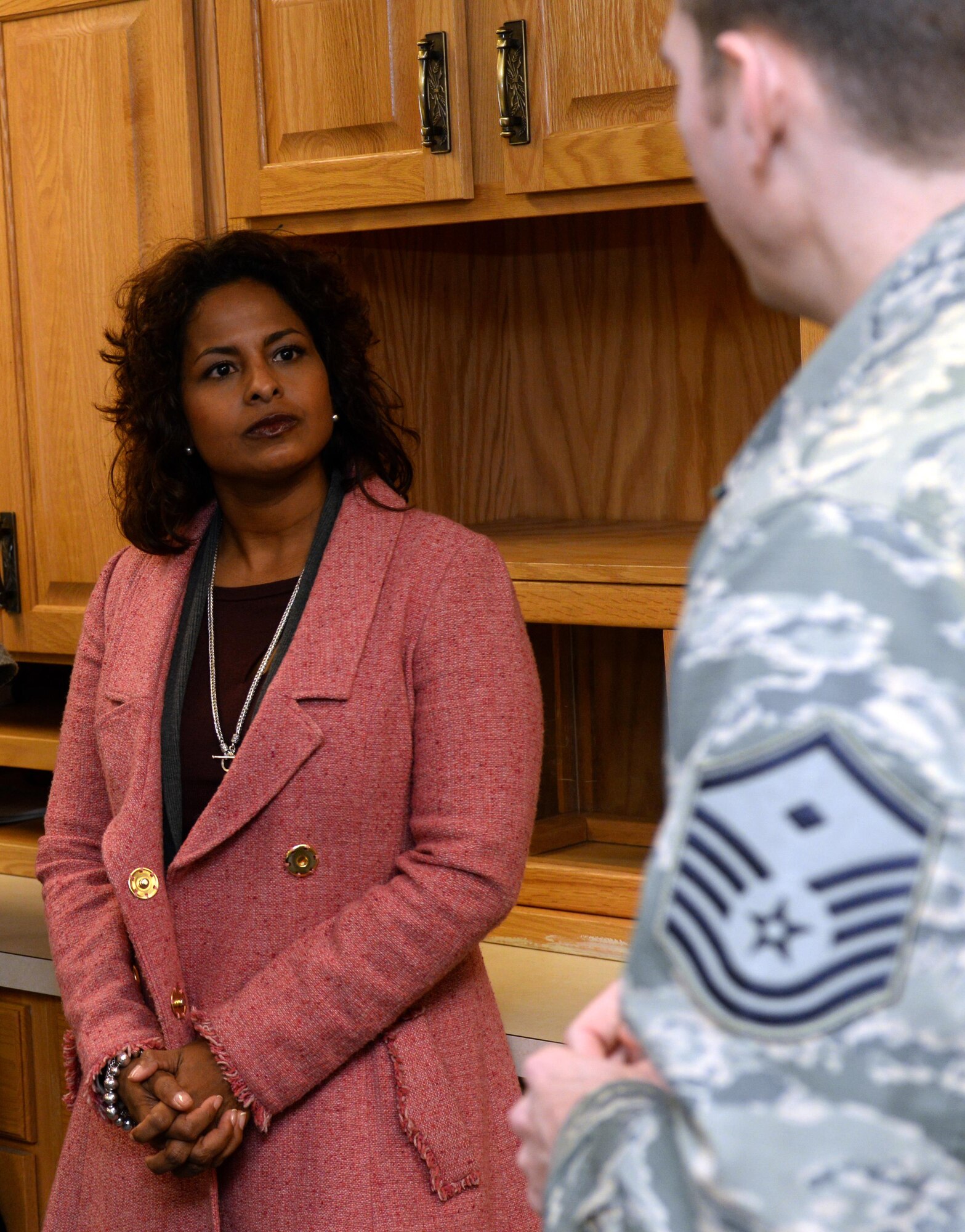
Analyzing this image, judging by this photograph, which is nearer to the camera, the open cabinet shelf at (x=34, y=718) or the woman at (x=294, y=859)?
the woman at (x=294, y=859)

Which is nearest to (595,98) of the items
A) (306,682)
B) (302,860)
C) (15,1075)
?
(306,682)

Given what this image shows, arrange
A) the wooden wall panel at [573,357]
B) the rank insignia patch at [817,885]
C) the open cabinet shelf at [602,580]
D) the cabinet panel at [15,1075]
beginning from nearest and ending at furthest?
the rank insignia patch at [817,885] → the open cabinet shelf at [602,580] → the cabinet panel at [15,1075] → the wooden wall panel at [573,357]

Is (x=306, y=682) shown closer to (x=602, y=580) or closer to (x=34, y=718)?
(x=602, y=580)

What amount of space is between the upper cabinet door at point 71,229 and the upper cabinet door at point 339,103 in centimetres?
9

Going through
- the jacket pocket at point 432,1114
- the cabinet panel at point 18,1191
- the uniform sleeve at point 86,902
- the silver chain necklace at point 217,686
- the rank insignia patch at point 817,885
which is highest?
the rank insignia patch at point 817,885

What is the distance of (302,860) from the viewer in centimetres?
133

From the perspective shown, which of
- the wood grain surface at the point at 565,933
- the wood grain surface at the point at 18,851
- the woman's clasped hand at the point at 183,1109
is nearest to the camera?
the woman's clasped hand at the point at 183,1109

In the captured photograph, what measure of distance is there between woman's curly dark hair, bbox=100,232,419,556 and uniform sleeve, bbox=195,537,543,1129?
0.27 meters

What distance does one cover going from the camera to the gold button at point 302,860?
133 centimetres

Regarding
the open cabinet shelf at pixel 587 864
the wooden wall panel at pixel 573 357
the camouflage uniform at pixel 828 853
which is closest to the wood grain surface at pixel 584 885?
the open cabinet shelf at pixel 587 864

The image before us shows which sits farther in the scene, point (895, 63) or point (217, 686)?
point (217, 686)

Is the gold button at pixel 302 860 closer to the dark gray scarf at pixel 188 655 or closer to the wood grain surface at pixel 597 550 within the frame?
the dark gray scarf at pixel 188 655

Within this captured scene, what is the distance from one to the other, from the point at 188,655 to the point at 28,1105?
822 mm

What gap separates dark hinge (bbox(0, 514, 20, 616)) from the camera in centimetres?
214
